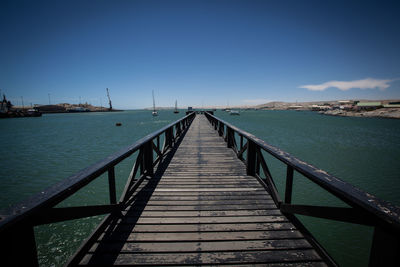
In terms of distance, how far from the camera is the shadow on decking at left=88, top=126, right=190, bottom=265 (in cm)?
210

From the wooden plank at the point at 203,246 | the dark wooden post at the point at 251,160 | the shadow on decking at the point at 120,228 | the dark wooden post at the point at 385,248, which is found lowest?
the wooden plank at the point at 203,246

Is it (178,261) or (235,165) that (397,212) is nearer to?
(178,261)

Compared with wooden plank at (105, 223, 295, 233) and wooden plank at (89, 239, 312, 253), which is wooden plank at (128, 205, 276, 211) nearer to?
wooden plank at (105, 223, 295, 233)

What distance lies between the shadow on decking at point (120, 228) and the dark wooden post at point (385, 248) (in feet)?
8.36

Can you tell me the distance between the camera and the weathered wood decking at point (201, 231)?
210 cm

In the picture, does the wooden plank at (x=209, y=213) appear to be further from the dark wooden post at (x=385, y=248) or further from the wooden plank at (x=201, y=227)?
the dark wooden post at (x=385, y=248)

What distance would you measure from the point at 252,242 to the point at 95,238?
Answer: 2.16 meters

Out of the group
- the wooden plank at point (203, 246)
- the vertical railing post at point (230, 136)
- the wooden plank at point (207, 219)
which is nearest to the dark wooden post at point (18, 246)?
the wooden plank at point (203, 246)

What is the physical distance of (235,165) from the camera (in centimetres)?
557

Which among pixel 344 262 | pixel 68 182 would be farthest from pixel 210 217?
pixel 344 262

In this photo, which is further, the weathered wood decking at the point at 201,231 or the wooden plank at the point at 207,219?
the wooden plank at the point at 207,219

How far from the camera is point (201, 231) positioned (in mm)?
2541

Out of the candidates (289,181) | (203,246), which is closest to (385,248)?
(289,181)

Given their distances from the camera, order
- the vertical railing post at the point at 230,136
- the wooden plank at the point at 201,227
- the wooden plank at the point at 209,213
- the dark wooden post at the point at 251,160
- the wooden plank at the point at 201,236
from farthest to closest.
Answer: the vertical railing post at the point at 230,136 < the dark wooden post at the point at 251,160 < the wooden plank at the point at 209,213 < the wooden plank at the point at 201,227 < the wooden plank at the point at 201,236
